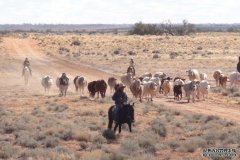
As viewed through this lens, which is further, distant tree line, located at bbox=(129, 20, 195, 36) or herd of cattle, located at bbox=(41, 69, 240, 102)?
distant tree line, located at bbox=(129, 20, 195, 36)

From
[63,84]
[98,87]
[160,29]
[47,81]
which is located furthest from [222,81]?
[160,29]

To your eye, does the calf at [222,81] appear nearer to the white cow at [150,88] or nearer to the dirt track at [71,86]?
the dirt track at [71,86]

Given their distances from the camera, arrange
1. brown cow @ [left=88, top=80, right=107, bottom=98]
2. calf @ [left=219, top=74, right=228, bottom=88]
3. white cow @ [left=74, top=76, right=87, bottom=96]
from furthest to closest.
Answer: calf @ [left=219, top=74, right=228, bottom=88] < white cow @ [left=74, top=76, right=87, bottom=96] < brown cow @ [left=88, top=80, right=107, bottom=98]

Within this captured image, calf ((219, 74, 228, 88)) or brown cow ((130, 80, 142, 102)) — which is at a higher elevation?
brown cow ((130, 80, 142, 102))

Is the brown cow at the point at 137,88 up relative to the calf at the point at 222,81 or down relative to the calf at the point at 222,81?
up

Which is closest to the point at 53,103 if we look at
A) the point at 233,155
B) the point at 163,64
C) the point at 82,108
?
the point at 82,108

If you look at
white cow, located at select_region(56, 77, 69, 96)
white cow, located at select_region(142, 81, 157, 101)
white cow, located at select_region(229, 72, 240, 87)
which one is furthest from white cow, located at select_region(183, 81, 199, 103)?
white cow, located at select_region(56, 77, 69, 96)

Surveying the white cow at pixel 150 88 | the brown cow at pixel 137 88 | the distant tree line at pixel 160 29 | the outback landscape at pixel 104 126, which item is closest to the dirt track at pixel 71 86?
the outback landscape at pixel 104 126

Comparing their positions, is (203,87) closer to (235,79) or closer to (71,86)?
(235,79)

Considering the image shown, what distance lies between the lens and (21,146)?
1684 centimetres

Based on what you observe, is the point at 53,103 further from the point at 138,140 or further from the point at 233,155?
the point at 233,155

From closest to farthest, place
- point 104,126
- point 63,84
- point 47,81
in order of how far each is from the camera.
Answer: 1. point 104,126
2. point 63,84
3. point 47,81

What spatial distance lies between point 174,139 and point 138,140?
164 cm

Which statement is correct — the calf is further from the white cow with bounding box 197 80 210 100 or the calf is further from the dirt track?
the white cow with bounding box 197 80 210 100
